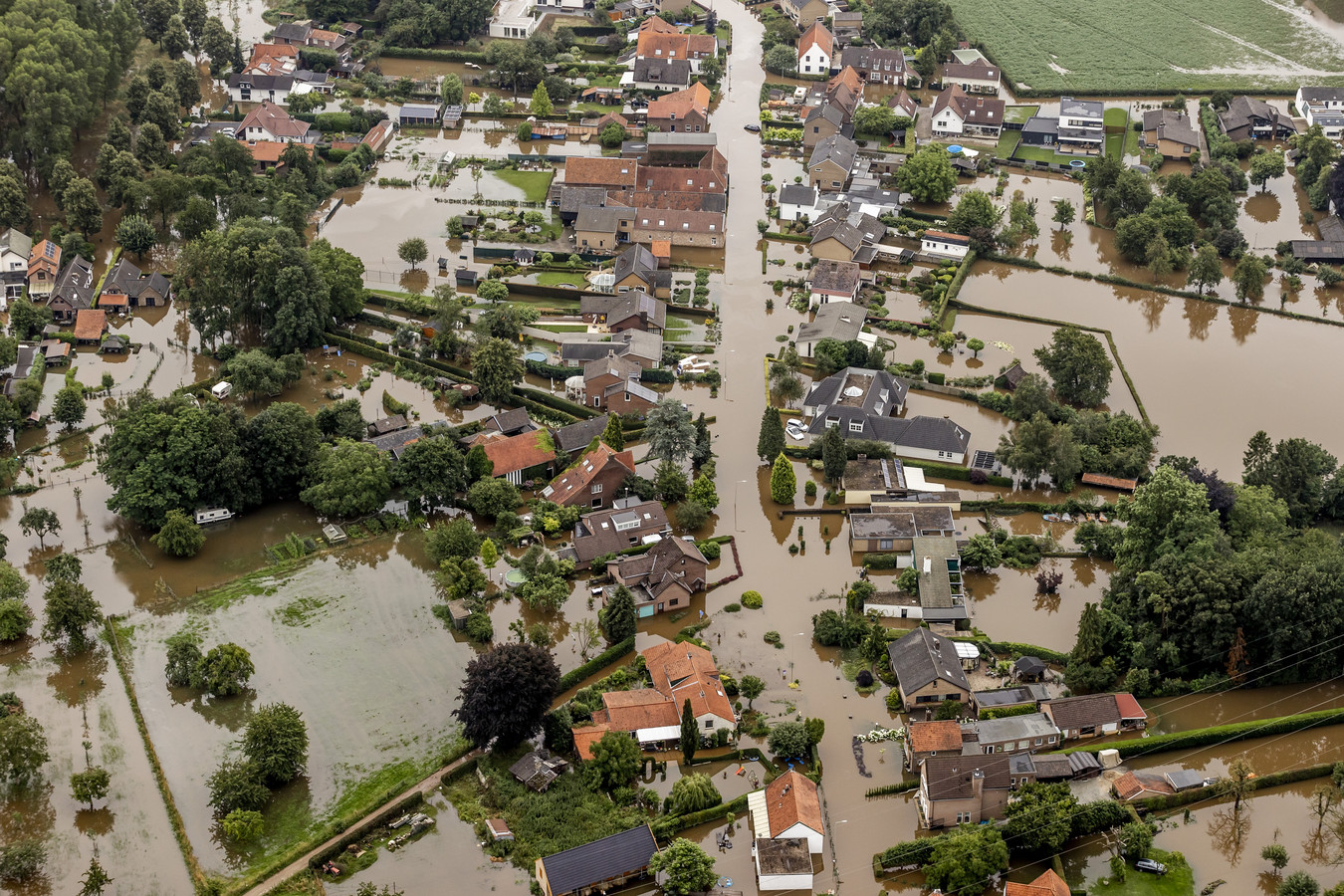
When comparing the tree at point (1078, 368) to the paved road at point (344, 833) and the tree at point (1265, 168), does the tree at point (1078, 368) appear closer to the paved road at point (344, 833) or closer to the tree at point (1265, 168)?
the tree at point (1265, 168)

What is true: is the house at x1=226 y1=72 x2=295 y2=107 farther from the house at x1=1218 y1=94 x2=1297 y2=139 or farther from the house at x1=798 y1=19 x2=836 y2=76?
the house at x1=1218 y1=94 x2=1297 y2=139

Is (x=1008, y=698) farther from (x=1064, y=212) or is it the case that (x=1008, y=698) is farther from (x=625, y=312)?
(x=1064, y=212)

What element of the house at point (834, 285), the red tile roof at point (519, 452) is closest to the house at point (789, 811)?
the red tile roof at point (519, 452)

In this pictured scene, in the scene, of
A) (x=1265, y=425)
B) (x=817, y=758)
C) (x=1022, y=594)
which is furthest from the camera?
(x=1265, y=425)

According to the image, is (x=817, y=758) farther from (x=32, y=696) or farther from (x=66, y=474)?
(x=66, y=474)

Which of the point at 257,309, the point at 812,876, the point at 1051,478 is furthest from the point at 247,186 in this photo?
the point at 812,876

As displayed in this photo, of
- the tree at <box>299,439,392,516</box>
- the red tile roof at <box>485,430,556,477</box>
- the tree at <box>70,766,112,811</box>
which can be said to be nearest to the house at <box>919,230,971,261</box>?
the red tile roof at <box>485,430,556,477</box>

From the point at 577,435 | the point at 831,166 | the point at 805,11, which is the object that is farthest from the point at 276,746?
the point at 805,11
